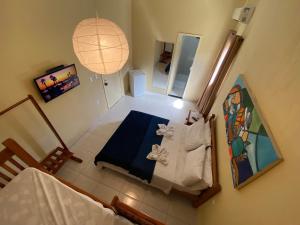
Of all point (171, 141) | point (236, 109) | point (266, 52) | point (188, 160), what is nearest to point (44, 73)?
point (171, 141)

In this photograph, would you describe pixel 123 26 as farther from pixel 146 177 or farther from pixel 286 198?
pixel 286 198

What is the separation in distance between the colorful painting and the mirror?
310 centimetres

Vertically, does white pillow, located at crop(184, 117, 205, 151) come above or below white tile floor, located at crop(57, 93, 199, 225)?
above

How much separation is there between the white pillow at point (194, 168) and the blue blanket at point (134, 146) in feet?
1.66

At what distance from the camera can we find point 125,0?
10.5ft

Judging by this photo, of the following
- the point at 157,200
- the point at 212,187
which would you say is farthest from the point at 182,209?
the point at 212,187

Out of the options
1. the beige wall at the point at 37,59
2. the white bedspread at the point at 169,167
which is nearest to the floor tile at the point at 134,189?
the white bedspread at the point at 169,167

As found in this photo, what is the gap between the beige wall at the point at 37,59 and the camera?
5.37ft

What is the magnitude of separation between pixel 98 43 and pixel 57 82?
123 centimetres

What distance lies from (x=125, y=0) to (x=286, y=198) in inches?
162

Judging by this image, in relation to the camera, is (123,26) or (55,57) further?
(123,26)

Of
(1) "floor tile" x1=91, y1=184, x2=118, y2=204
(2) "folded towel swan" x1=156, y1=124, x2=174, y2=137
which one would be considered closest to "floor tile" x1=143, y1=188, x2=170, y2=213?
(1) "floor tile" x1=91, y1=184, x2=118, y2=204

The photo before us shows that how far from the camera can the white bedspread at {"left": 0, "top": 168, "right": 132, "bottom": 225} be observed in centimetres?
126

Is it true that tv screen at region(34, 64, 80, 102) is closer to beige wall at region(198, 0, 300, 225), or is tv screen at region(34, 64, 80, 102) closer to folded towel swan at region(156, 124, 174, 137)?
folded towel swan at region(156, 124, 174, 137)
